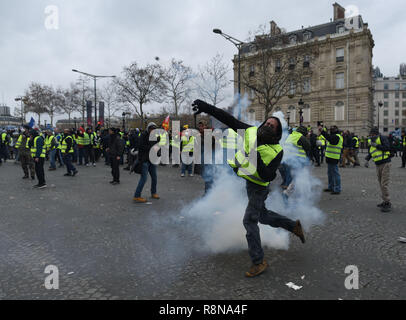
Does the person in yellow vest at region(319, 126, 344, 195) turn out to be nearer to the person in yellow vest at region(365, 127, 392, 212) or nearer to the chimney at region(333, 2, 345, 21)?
the person in yellow vest at region(365, 127, 392, 212)

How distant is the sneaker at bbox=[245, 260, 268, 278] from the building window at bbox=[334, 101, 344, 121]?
163ft

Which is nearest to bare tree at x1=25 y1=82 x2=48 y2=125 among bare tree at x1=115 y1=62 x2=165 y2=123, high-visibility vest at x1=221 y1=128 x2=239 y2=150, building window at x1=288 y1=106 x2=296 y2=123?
bare tree at x1=115 y1=62 x2=165 y2=123

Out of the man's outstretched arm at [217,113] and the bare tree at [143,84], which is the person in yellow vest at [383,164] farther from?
the bare tree at [143,84]

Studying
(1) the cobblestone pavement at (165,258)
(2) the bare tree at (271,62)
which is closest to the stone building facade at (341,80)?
Result: (2) the bare tree at (271,62)

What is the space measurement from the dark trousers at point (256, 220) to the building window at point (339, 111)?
161ft

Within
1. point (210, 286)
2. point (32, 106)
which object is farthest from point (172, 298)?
point (32, 106)

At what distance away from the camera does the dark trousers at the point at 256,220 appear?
357cm

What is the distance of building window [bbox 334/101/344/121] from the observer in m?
47.9

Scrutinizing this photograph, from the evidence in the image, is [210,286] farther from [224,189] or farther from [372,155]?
[372,155]

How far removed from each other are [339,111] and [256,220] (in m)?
49.7

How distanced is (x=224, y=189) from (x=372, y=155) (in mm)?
3987

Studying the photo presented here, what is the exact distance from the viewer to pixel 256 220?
3.66 m

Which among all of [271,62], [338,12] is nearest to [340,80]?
[338,12]
